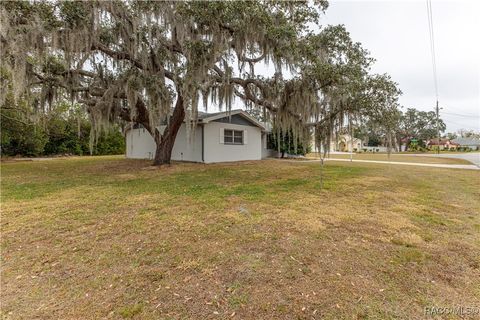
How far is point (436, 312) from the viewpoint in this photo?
5.99 feet

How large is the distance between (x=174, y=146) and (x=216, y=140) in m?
2.58

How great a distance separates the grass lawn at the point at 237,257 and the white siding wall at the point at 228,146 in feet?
24.3

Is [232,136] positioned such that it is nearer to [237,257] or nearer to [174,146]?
[174,146]

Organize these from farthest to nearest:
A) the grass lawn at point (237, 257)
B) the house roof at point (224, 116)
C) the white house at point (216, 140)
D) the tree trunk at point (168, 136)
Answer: the white house at point (216, 140) → the house roof at point (224, 116) → the tree trunk at point (168, 136) → the grass lawn at point (237, 257)

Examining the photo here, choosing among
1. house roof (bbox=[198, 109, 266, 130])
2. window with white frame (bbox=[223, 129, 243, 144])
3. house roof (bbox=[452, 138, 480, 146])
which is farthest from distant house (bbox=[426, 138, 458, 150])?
window with white frame (bbox=[223, 129, 243, 144])

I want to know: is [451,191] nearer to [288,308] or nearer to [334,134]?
[334,134]

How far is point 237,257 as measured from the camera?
8.63 ft

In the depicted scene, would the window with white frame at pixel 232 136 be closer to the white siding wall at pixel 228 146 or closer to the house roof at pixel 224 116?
the white siding wall at pixel 228 146

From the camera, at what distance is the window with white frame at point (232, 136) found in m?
13.2

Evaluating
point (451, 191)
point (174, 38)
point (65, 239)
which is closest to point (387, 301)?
point (65, 239)

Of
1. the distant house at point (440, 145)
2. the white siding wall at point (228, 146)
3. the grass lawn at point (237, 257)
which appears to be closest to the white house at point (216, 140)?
the white siding wall at point (228, 146)

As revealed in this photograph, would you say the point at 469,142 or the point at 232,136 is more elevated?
the point at 469,142

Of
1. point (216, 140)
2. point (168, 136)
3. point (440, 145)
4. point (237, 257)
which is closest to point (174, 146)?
point (216, 140)

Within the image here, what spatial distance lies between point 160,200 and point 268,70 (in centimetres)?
548
